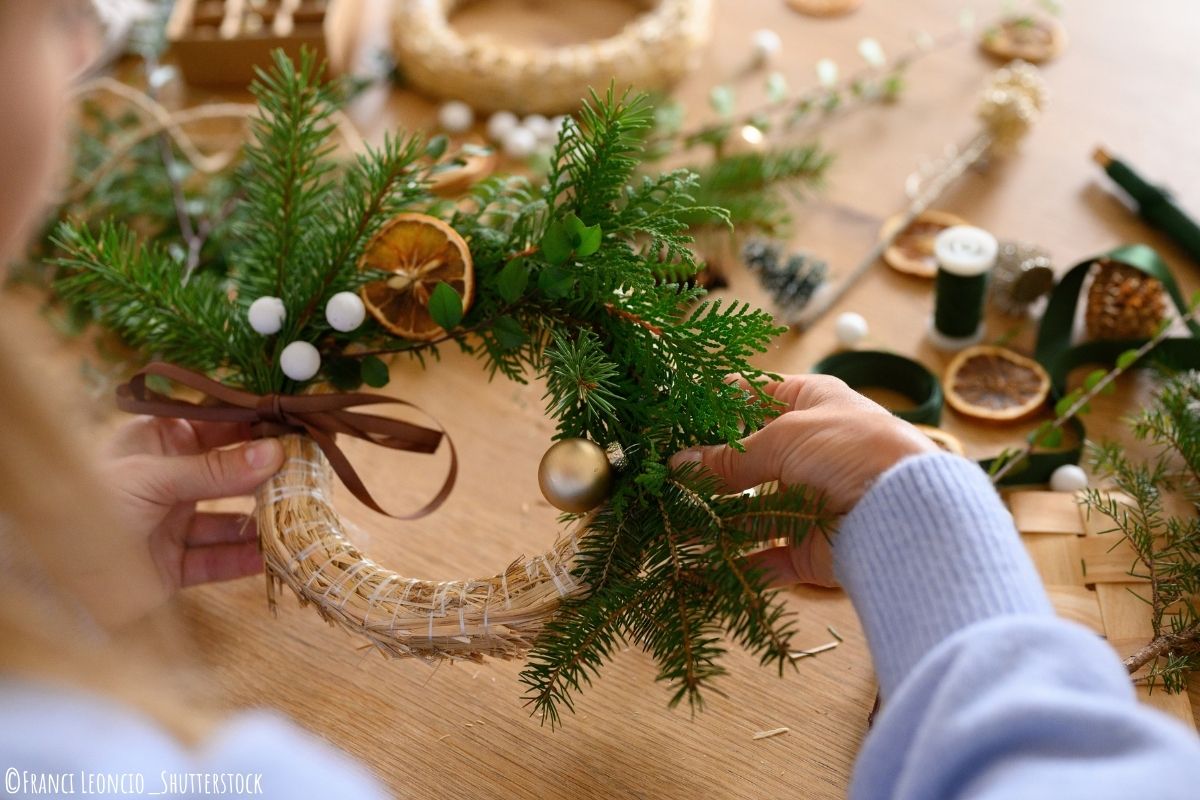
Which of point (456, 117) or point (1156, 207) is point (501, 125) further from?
point (1156, 207)

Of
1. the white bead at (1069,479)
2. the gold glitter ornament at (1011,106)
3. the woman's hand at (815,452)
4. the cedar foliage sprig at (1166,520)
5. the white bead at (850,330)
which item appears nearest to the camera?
the woman's hand at (815,452)

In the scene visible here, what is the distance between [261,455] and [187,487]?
2.8 inches

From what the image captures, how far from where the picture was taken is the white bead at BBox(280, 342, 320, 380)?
0.72 meters

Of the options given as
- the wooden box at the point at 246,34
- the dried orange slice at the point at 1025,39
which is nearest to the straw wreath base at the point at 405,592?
the wooden box at the point at 246,34

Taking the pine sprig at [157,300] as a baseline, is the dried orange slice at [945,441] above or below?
below

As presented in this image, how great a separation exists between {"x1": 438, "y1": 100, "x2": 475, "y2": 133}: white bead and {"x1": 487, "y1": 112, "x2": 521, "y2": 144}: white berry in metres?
0.03

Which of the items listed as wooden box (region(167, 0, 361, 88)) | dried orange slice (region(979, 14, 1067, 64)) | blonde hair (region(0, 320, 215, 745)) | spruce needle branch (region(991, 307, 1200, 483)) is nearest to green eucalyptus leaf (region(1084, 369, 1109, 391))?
spruce needle branch (region(991, 307, 1200, 483))

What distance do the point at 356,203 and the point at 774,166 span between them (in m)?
0.50

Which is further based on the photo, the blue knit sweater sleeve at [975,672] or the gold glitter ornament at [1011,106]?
the gold glitter ornament at [1011,106]

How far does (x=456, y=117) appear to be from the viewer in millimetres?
1185

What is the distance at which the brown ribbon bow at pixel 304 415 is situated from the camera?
2.35 ft

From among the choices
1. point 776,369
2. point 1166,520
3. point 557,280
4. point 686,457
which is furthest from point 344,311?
point 1166,520

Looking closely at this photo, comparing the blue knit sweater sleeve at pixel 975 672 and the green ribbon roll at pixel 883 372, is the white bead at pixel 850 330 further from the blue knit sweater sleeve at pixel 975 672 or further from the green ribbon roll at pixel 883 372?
the blue knit sweater sleeve at pixel 975 672

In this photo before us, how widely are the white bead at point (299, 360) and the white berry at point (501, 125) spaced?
52 cm
